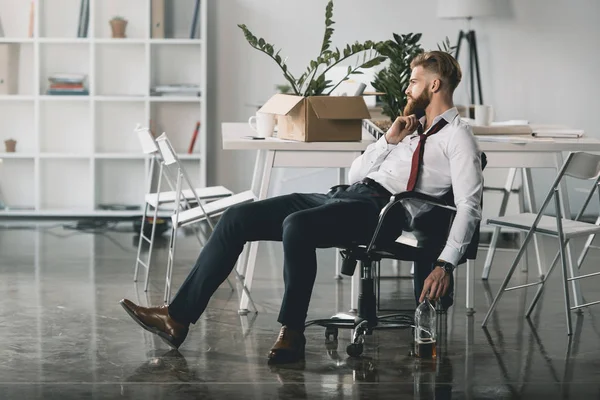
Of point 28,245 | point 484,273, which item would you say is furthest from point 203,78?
point 484,273

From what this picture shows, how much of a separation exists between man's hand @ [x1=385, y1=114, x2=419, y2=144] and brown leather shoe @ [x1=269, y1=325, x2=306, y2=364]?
0.92 metres

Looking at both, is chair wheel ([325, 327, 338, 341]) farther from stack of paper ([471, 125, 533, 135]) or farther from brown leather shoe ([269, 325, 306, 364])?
stack of paper ([471, 125, 533, 135])

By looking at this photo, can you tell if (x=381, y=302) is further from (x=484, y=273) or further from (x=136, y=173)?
(x=136, y=173)

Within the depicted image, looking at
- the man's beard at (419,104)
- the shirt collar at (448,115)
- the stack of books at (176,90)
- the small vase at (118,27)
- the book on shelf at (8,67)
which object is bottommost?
the shirt collar at (448,115)

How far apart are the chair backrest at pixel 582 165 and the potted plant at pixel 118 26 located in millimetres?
4206

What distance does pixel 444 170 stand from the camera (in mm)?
4020

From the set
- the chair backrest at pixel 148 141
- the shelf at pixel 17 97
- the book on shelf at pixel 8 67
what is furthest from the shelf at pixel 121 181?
the chair backrest at pixel 148 141

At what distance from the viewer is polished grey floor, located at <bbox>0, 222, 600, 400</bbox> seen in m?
3.51

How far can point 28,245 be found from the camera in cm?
645

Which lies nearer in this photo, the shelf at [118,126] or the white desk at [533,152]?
the white desk at [533,152]

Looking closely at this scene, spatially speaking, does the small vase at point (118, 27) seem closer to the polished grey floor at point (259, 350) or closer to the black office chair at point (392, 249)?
the polished grey floor at point (259, 350)

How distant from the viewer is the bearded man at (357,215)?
12.5 feet

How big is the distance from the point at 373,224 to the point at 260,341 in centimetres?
70

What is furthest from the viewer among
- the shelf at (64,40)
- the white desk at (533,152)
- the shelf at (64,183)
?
the shelf at (64,183)
